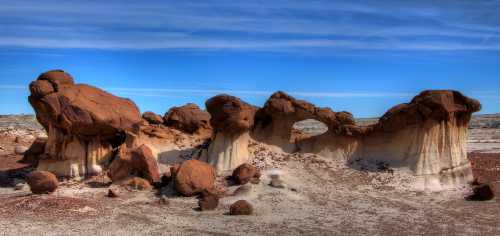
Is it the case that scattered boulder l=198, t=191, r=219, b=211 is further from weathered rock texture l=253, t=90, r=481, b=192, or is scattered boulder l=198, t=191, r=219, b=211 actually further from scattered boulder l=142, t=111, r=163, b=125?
scattered boulder l=142, t=111, r=163, b=125

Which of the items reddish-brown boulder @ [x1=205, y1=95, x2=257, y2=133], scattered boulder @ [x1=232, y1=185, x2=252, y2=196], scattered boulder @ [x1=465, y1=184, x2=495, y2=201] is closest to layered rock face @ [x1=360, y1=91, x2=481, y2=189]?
scattered boulder @ [x1=465, y1=184, x2=495, y2=201]

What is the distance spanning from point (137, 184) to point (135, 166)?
0.80 metres

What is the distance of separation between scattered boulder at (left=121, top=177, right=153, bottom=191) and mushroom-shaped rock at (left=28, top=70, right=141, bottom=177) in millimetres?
2054

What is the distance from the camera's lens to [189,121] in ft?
70.6

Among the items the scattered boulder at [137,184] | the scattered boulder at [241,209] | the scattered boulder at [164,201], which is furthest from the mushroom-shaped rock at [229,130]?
the scattered boulder at [241,209]

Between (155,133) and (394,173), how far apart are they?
8.80 m

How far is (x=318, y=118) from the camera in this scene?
1947 centimetres

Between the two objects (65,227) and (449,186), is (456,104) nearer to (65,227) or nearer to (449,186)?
(449,186)

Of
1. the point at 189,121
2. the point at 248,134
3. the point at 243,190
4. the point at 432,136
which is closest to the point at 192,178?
the point at 243,190

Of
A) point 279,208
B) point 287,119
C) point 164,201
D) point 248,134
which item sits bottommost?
point 279,208

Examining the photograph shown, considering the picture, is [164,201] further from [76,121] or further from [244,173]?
[76,121]

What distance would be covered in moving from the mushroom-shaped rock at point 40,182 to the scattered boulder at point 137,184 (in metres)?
2.20

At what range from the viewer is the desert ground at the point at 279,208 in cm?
1248

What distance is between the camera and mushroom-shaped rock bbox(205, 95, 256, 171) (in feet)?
60.4
